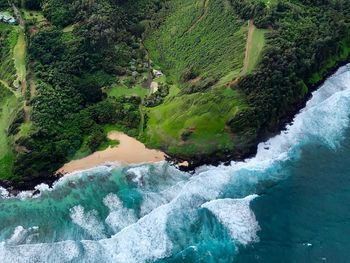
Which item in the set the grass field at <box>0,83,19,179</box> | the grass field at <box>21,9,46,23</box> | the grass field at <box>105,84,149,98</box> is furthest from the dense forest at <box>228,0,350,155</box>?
the grass field at <box>21,9,46,23</box>

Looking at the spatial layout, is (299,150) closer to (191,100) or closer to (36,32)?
(191,100)

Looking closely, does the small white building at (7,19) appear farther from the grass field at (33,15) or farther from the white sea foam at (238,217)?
the white sea foam at (238,217)

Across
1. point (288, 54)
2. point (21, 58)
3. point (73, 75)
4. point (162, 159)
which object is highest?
point (288, 54)

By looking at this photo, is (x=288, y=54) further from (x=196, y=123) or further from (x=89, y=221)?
(x=89, y=221)

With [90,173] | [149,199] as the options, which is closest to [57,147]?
[90,173]

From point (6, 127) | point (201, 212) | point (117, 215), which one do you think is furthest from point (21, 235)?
point (201, 212)

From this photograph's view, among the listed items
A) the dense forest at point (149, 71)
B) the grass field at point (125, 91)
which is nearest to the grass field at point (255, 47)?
the dense forest at point (149, 71)
